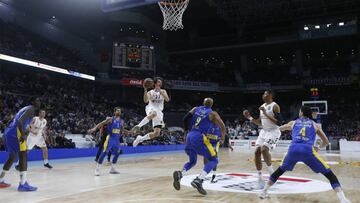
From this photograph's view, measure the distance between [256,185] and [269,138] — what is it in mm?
1179

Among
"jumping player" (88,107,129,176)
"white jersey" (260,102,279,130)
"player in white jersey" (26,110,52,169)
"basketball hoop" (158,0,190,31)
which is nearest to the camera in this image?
"white jersey" (260,102,279,130)

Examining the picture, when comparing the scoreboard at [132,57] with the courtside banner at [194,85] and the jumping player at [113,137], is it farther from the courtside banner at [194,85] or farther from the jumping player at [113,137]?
the jumping player at [113,137]

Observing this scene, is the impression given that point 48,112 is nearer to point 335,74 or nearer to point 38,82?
point 38,82

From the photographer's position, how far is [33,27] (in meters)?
33.3

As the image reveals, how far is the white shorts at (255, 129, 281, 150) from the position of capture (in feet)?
26.0

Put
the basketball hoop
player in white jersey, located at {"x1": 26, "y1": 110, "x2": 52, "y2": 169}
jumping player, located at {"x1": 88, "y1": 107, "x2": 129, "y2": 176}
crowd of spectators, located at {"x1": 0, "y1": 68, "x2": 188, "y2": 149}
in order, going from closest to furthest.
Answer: jumping player, located at {"x1": 88, "y1": 107, "x2": 129, "y2": 176} → player in white jersey, located at {"x1": 26, "y1": 110, "x2": 52, "y2": 169} → the basketball hoop → crowd of spectators, located at {"x1": 0, "y1": 68, "x2": 188, "y2": 149}

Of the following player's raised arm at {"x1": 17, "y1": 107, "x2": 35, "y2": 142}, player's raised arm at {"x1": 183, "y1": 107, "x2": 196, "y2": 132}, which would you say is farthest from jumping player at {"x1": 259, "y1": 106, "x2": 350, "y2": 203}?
player's raised arm at {"x1": 17, "y1": 107, "x2": 35, "y2": 142}

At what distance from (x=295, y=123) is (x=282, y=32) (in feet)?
126

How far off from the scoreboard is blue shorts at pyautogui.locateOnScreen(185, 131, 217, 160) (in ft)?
80.3

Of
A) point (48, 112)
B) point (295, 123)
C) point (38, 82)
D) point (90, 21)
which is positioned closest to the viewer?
point (295, 123)

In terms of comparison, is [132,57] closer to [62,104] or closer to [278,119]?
[62,104]

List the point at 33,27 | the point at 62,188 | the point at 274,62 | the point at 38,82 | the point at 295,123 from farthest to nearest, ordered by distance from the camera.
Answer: the point at 274,62 → the point at 33,27 → the point at 38,82 → the point at 62,188 → the point at 295,123

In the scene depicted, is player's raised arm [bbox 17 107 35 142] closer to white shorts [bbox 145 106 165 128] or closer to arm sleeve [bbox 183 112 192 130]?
white shorts [bbox 145 106 165 128]

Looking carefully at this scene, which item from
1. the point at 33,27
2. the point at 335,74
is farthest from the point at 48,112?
the point at 335,74
